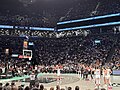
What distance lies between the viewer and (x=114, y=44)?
4988 centimetres

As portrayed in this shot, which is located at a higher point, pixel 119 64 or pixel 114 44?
pixel 114 44

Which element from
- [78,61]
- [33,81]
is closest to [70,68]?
[78,61]

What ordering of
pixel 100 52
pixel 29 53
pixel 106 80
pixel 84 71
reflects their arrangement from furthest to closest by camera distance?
pixel 100 52 → pixel 29 53 → pixel 84 71 → pixel 106 80

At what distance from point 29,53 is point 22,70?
3390 millimetres

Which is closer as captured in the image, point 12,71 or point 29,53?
point 12,71

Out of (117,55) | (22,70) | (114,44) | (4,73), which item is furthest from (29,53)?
(114,44)

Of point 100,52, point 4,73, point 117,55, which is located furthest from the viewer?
point 100,52

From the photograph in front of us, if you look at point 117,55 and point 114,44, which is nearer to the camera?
point 117,55

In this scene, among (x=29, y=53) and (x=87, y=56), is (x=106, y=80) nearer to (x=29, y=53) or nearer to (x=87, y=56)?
(x=29, y=53)

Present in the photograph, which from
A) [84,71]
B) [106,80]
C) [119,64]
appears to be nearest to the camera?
[106,80]

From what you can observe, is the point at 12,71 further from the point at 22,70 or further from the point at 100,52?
the point at 100,52

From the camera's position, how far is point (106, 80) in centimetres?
2098

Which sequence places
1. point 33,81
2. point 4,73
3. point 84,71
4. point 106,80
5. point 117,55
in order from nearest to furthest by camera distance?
point 33,81
point 106,80
point 84,71
point 4,73
point 117,55

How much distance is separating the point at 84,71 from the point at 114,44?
21645mm
